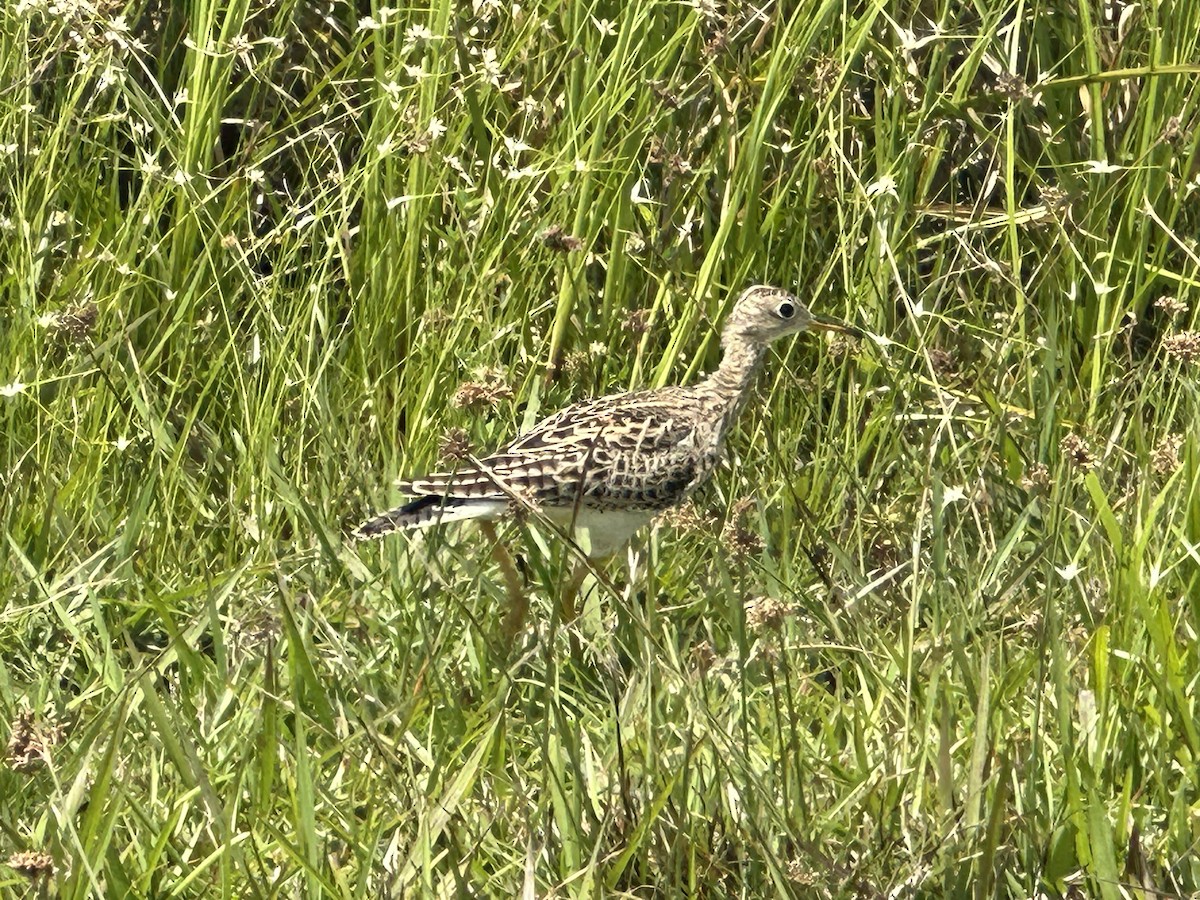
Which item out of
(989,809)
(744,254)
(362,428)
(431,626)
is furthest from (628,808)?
(744,254)

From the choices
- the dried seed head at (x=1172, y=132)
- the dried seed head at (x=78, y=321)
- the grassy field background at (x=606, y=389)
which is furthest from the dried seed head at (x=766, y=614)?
the dried seed head at (x=1172, y=132)

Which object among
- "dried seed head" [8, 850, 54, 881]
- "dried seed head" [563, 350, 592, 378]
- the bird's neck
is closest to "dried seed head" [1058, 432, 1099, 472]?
the bird's neck

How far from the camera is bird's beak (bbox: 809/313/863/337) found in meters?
5.26

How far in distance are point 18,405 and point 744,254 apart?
1.96 m

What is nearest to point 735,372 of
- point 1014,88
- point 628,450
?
point 628,450

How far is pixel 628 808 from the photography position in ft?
10.3

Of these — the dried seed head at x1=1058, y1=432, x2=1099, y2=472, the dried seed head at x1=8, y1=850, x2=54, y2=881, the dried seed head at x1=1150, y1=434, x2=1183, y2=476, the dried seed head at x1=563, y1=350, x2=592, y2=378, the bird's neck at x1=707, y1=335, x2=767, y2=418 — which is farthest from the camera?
the dried seed head at x1=563, y1=350, x2=592, y2=378

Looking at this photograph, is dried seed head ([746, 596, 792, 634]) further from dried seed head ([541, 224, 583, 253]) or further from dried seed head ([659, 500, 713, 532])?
dried seed head ([541, 224, 583, 253])

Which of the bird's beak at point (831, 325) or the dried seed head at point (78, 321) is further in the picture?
the bird's beak at point (831, 325)

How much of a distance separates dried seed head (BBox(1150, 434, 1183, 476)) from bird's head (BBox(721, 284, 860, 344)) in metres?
1.02

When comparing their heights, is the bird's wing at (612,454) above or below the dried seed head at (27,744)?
below

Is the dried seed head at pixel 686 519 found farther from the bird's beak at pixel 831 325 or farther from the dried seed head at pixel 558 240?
the dried seed head at pixel 558 240

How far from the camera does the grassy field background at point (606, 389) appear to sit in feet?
10.6

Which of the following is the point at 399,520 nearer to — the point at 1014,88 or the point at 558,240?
the point at 558,240
